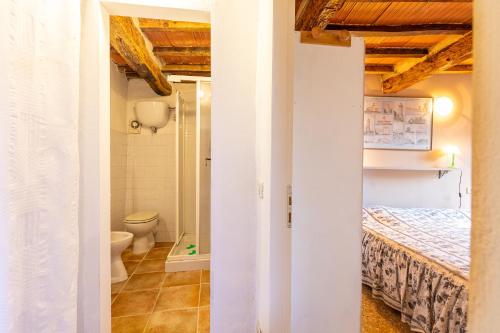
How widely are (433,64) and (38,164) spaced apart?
3566mm

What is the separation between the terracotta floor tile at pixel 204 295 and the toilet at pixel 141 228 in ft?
3.81

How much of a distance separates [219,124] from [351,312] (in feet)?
3.86

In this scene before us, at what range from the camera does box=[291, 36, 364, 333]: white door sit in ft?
3.42

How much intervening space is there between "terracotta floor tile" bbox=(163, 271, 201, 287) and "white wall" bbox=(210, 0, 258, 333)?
42.8 inches

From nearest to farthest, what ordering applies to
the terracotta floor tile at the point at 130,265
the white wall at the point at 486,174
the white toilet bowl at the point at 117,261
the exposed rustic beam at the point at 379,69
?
the white wall at the point at 486,174, the white toilet bowl at the point at 117,261, the terracotta floor tile at the point at 130,265, the exposed rustic beam at the point at 379,69

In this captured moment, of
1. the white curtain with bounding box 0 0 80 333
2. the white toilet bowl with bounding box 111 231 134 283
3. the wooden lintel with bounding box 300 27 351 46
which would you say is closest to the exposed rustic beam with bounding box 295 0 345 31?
the wooden lintel with bounding box 300 27 351 46

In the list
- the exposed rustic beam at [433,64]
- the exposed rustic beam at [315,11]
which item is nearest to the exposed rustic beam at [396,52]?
the exposed rustic beam at [433,64]

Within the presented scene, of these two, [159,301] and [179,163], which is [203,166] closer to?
[179,163]

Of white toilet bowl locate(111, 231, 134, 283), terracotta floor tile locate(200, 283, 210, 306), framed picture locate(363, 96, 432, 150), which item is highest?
framed picture locate(363, 96, 432, 150)

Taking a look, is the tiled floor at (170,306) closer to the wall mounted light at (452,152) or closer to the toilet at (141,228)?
the toilet at (141,228)

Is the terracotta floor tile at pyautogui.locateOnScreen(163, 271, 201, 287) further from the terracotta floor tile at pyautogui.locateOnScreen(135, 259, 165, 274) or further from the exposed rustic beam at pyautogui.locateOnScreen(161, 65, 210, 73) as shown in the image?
the exposed rustic beam at pyautogui.locateOnScreen(161, 65, 210, 73)

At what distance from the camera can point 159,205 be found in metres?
3.35

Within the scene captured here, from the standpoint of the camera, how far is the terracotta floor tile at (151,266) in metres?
2.47

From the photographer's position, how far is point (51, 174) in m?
0.99
